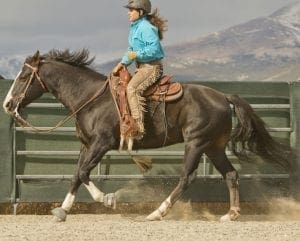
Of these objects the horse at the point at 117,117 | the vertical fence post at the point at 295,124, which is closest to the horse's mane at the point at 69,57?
the horse at the point at 117,117

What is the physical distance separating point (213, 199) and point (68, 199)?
2.95 meters

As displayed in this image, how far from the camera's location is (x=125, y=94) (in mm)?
11516

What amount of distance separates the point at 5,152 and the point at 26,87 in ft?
5.59

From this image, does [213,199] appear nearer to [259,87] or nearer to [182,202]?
[182,202]

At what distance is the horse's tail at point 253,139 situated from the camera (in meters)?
12.2

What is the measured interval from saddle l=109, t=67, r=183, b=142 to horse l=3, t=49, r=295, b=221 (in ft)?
0.34

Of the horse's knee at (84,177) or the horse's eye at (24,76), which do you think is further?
the horse's eye at (24,76)

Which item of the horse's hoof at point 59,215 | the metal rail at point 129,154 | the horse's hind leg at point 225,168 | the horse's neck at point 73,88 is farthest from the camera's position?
the metal rail at point 129,154

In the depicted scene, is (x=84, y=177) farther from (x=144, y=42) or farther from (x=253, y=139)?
(x=253, y=139)

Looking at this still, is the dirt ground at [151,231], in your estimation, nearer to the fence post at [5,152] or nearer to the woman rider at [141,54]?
the woman rider at [141,54]

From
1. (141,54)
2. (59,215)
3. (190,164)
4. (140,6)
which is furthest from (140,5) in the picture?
(59,215)

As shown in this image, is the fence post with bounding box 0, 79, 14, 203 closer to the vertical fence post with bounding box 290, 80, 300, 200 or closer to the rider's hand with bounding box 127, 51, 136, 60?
the rider's hand with bounding box 127, 51, 136, 60

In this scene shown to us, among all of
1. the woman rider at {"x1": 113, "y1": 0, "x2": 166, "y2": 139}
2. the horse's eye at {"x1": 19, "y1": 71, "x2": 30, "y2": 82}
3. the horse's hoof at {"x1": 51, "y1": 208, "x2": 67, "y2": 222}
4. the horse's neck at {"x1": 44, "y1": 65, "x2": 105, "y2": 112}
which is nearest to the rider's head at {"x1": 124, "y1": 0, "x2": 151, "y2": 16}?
the woman rider at {"x1": 113, "y1": 0, "x2": 166, "y2": 139}

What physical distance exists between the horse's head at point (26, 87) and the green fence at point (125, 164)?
121 centimetres
